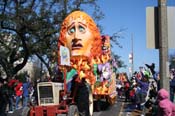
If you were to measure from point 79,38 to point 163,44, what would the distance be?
11.5 metres

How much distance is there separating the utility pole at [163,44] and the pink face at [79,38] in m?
11.2

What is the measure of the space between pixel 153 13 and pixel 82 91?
748 cm

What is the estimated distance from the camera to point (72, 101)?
16.9 m

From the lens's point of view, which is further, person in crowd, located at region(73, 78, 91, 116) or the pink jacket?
person in crowd, located at region(73, 78, 91, 116)

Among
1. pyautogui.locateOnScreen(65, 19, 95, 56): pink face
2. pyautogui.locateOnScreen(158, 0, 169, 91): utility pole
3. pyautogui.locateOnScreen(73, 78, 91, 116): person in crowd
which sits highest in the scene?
pyautogui.locateOnScreen(65, 19, 95, 56): pink face

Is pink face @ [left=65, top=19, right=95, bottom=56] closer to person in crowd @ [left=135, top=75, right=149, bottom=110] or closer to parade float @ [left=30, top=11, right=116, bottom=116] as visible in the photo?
parade float @ [left=30, top=11, right=116, bottom=116]

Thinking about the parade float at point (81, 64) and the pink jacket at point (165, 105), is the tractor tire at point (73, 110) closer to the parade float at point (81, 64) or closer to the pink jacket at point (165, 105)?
the parade float at point (81, 64)

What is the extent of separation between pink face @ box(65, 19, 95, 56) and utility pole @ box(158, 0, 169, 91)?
1120cm

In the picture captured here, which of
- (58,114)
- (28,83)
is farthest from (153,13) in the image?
(28,83)

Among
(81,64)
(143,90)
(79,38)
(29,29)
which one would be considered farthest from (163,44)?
(29,29)

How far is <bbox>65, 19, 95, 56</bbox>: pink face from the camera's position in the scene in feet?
68.9

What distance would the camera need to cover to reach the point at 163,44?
984cm

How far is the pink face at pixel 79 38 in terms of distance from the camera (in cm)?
2102

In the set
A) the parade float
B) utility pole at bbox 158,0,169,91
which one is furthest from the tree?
utility pole at bbox 158,0,169,91
